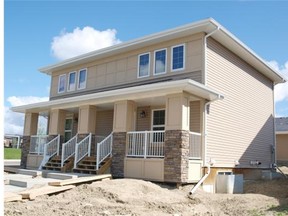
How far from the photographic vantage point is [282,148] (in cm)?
2286

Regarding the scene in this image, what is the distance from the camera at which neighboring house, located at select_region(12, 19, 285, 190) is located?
10.6m

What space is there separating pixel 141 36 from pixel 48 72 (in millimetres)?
8362

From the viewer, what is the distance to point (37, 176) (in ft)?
41.1

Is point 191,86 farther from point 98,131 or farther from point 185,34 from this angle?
point 98,131

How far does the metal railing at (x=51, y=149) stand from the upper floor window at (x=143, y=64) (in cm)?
501

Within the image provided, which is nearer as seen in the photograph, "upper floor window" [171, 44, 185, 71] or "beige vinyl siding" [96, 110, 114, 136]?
"upper floor window" [171, 44, 185, 71]

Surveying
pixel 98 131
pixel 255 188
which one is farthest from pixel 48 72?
pixel 255 188

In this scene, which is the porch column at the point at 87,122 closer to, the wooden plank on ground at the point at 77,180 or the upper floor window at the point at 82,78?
the wooden plank on ground at the point at 77,180

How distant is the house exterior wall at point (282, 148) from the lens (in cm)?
2248

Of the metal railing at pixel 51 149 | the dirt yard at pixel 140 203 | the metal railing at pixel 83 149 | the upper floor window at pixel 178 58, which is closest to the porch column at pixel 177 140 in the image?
the dirt yard at pixel 140 203

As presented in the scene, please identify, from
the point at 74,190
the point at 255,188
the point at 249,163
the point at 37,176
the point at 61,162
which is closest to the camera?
the point at 74,190

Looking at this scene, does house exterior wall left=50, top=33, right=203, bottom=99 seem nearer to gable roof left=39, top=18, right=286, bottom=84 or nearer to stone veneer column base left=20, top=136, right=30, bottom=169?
gable roof left=39, top=18, right=286, bottom=84

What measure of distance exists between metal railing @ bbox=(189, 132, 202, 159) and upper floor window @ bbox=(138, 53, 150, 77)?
13.5ft

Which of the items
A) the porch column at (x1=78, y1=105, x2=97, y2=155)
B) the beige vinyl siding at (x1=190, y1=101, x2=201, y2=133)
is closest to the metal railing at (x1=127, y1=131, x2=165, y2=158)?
the beige vinyl siding at (x1=190, y1=101, x2=201, y2=133)
